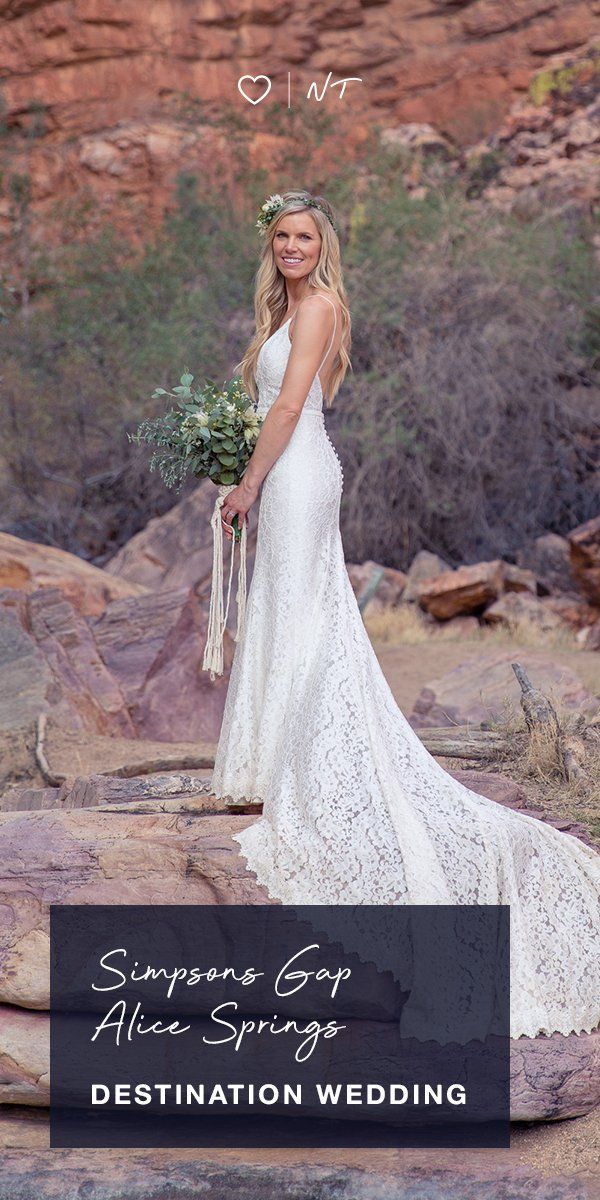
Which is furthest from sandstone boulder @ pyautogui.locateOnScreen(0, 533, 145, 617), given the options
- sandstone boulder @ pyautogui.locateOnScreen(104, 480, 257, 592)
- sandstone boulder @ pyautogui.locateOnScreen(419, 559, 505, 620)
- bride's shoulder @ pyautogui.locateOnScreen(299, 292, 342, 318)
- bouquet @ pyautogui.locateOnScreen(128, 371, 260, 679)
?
bride's shoulder @ pyautogui.locateOnScreen(299, 292, 342, 318)

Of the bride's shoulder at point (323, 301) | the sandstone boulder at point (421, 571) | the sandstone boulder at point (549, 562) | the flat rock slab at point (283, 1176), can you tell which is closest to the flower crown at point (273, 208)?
the bride's shoulder at point (323, 301)

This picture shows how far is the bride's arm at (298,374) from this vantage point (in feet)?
13.0

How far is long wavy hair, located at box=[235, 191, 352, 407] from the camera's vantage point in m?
4.09

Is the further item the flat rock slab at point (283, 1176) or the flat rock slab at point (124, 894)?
the flat rock slab at point (124, 894)

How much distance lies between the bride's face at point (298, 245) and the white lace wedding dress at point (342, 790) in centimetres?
19

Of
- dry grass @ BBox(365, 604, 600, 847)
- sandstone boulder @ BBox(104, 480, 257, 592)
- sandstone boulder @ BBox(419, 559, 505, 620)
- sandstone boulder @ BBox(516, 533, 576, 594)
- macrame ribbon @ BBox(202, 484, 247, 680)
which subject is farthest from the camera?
sandstone boulder @ BBox(516, 533, 576, 594)

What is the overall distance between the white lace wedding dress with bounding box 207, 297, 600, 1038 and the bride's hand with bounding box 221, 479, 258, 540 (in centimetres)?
7

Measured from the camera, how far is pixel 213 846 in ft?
12.5

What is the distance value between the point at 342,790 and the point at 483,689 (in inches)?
186

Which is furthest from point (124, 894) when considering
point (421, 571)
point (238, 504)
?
point (421, 571)

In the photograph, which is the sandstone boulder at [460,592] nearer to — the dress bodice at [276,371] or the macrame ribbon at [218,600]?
the macrame ribbon at [218,600]

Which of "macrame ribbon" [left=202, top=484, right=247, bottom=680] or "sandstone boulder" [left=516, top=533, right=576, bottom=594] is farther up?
"macrame ribbon" [left=202, top=484, right=247, bottom=680]

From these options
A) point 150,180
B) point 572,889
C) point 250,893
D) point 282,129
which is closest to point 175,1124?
point 250,893

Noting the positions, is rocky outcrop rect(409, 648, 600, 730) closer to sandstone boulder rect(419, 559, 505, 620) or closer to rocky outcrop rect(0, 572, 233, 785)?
rocky outcrop rect(0, 572, 233, 785)
